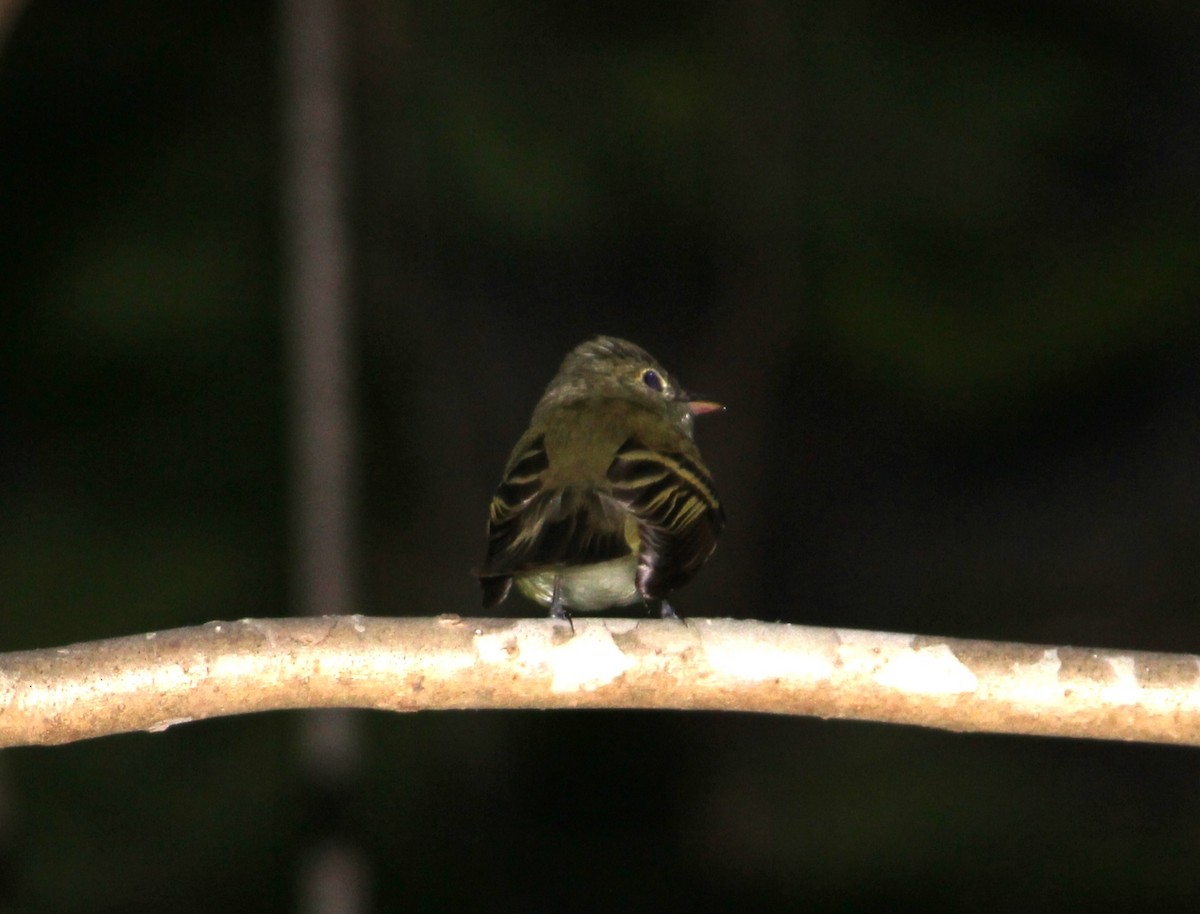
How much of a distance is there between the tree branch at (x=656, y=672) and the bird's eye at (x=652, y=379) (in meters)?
2.01

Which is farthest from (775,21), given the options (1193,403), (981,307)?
(1193,403)

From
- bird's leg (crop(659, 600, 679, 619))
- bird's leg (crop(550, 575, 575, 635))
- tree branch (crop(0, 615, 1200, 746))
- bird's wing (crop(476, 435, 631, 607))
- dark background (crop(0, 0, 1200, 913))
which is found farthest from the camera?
dark background (crop(0, 0, 1200, 913))

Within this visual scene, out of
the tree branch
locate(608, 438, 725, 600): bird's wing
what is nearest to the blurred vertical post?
locate(608, 438, 725, 600): bird's wing

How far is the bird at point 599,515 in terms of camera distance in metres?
3.76

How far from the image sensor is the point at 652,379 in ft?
17.0

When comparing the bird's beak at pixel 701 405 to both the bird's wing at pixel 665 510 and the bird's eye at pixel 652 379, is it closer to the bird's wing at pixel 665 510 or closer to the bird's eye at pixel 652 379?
the bird's eye at pixel 652 379

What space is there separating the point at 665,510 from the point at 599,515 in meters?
0.17

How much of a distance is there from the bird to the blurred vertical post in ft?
5.61

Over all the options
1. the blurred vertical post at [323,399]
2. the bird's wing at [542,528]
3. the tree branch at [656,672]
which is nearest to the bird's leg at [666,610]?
the bird's wing at [542,528]

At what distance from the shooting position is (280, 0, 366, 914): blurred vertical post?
6.15 meters

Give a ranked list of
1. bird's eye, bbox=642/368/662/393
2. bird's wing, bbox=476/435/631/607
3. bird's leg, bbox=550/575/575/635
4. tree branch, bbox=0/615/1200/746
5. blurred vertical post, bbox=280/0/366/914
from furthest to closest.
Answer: blurred vertical post, bbox=280/0/366/914
bird's eye, bbox=642/368/662/393
bird's leg, bbox=550/575/575/635
bird's wing, bbox=476/435/631/607
tree branch, bbox=0/615/1200/746

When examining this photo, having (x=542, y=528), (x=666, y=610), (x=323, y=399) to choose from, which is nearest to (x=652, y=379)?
(x=666, y=610)

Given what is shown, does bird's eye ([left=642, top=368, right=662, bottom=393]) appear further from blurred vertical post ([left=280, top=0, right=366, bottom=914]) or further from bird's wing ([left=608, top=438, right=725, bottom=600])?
blurred vertical post ([left=280, top=0, right=366, bottom=914])

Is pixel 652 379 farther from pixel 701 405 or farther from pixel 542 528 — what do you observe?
pixel 542 528
